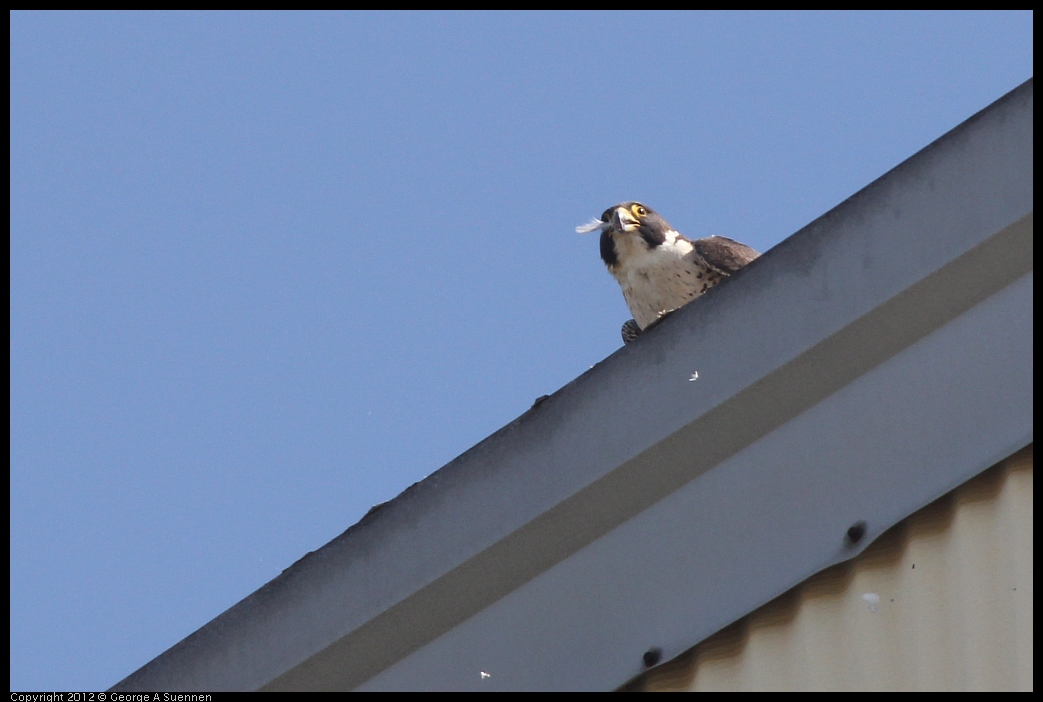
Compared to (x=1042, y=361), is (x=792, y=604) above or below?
below

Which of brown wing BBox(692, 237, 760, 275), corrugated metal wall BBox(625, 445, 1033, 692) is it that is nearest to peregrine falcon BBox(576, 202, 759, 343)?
brown wing BBox(692, 237, 760, 275)

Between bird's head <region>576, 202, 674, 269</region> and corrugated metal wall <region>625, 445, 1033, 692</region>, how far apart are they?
3.49m

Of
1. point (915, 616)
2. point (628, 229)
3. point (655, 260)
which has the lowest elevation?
point (915, 616)

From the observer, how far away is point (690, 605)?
306 centimetres

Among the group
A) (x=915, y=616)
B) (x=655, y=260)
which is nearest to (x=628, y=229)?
(x=655, y=260)

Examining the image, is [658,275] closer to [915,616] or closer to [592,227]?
[592,227]

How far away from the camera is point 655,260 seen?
6.24 metres

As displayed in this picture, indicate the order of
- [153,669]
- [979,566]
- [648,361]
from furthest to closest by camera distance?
[153,669] → [648,361] → [979,566]

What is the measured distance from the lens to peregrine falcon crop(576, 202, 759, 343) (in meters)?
6.06

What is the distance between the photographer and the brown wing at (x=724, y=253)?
6.00 metres

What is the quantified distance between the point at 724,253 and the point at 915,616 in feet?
10.9

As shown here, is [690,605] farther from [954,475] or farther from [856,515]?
[954,475]
